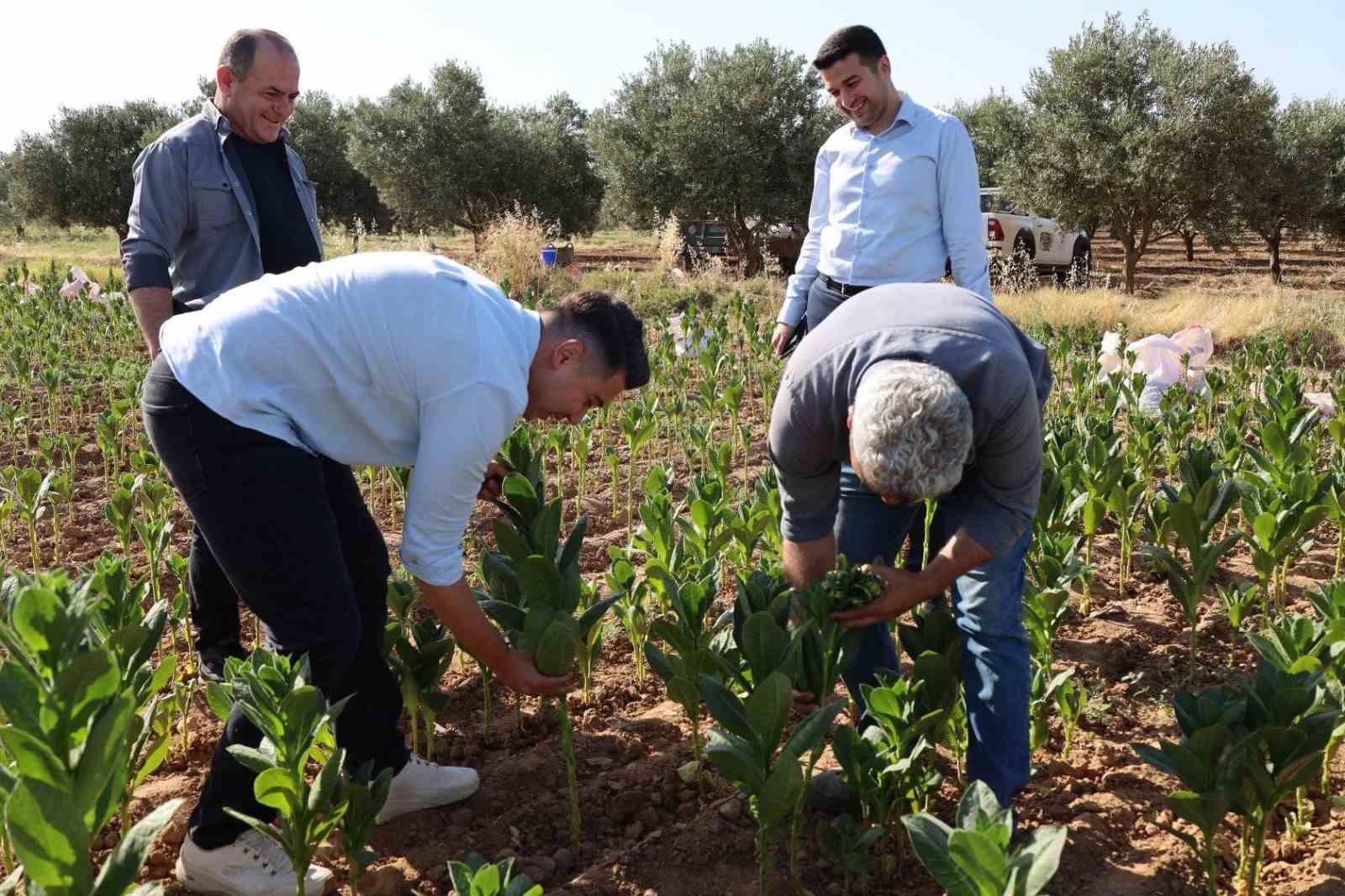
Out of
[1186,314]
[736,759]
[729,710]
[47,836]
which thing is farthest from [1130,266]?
[47,836]

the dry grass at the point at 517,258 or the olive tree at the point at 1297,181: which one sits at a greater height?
the olive tree at the point at 1297,181

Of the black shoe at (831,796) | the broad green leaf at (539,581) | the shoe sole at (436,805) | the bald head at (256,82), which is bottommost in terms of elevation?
the shoe sole at (436,805)

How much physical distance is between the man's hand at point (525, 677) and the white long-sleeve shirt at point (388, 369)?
294 mm

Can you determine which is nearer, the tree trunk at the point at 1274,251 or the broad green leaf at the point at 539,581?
the broad green leaf at the point at 539,581

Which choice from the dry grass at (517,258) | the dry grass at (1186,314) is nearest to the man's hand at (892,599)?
the dry grass at (1186,314)

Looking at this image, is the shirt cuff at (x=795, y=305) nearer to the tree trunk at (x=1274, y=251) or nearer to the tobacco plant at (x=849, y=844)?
the tobacco plant at (x=849, y=844)

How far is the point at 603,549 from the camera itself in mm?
5930

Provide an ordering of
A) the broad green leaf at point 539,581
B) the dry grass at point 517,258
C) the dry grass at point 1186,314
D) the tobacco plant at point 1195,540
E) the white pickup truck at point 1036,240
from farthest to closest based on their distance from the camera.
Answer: the white pickup truck at point 1036,240
the dry grass at point 517,258
the dry grass at point 1186,314
the tobacco plant at point 1195,540
the broad green leaf at point 539,581

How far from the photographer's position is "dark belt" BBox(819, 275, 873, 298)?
4586mm

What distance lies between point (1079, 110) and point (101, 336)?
1752cm

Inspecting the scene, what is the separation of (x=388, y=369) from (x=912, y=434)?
114 cm

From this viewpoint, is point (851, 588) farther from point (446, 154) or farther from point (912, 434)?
point (446, 154)

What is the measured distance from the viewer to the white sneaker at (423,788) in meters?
3.31

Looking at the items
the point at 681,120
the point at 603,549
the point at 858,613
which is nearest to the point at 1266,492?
the point at 858,613
